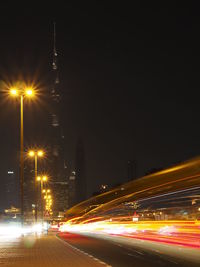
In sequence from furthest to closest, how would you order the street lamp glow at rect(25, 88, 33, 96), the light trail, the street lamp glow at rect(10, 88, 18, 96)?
the street lamp glow at rect(10, 88, 18, 96), the street lamp glow at rect(25, 88, 33, 96), the light trail

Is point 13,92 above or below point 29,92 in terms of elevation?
above

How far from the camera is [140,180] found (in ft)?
141

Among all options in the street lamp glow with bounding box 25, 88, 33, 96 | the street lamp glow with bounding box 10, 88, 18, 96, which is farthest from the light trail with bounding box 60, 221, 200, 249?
the street lamp glow with bounding box 10, 88, 18, 96

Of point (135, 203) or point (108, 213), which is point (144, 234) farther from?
point (108, 213)

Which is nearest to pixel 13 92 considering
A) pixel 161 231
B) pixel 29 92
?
pixel 29 92

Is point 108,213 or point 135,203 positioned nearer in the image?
point 135,203

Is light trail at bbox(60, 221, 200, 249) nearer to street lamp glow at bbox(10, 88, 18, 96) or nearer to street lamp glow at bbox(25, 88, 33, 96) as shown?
street lamp glow at bbox(25, 88, 33, 96)

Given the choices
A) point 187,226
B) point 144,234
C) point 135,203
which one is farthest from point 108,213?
point 187,226

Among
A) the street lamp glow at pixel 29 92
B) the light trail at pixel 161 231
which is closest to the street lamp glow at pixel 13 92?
the street lamp glow at pixel 29 92

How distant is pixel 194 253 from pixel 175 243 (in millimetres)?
3415

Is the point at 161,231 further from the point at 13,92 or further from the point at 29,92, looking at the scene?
the point at 13,92

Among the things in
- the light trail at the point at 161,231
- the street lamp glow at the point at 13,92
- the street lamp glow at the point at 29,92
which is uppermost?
the street lamp glow at the point at 13,92

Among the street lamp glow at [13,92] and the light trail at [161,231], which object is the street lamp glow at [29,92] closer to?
the street lamp glow at [13,92]

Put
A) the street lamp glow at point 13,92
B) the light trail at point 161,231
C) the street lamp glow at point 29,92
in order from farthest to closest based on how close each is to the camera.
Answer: the street lamp glow at point 13,92
the street lamp glow at point 29,92
the light trail at point 161,231
